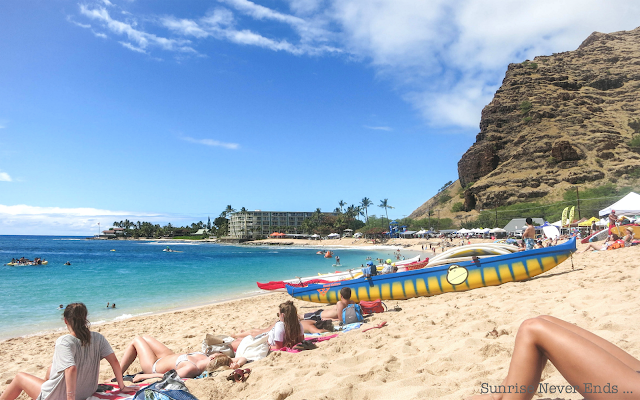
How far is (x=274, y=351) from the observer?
487 cm

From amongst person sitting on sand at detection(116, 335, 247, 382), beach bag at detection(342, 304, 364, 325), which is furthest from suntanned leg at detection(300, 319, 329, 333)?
person sitting on sand at detection(116, 335, 247, 382)

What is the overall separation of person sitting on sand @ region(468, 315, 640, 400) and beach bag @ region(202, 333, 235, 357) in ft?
12.7

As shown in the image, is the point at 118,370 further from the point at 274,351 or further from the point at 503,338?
the point at 503,338

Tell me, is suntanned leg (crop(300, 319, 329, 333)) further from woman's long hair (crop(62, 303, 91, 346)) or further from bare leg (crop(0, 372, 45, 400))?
bare leg (crop(0, 372, 45, 400))

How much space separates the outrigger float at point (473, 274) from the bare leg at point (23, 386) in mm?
6860

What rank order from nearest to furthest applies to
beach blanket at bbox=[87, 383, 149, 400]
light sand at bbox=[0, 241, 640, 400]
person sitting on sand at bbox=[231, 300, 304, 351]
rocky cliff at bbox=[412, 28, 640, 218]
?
light sand at bbox=[0, 241, 640, 400] → beach blanket at bbox=[87, 383, 149, 400] → person sitting on sand at bbox=[231, 300, 304, 351] → rocky cliff at bbox=[412, 28, 640, 218]

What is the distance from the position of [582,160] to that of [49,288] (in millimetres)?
92685

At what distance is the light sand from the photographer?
3.19m

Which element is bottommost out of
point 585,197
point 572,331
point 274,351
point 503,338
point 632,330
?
point 274,351

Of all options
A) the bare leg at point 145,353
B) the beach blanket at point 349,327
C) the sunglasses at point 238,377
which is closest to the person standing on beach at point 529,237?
the beach blanket at point 349,327

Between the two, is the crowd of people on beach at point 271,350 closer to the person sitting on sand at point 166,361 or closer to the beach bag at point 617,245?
the person sitting on sand at point 166,361

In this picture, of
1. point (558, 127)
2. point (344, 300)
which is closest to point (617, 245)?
point (344, 300)

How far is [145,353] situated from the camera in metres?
4.62

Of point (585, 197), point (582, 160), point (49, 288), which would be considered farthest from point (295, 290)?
point (582, 160)
